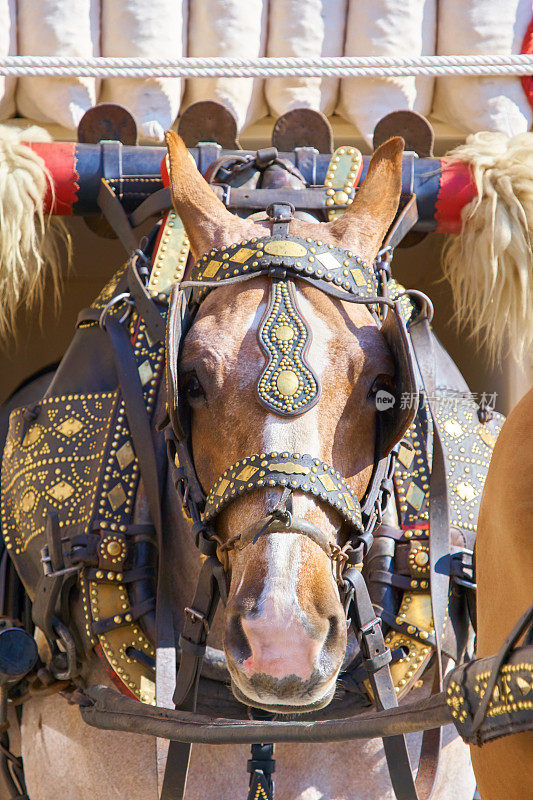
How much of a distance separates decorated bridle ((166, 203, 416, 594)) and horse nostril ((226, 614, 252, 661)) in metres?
0.13

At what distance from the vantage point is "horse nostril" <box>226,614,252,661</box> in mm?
1581

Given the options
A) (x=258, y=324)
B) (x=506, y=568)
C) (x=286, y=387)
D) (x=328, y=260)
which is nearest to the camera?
(x=506, y=568)

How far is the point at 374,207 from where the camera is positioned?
6.76ft

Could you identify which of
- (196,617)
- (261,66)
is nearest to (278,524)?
(196,617)

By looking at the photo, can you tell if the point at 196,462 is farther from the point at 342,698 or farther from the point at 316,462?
the point at 342,698

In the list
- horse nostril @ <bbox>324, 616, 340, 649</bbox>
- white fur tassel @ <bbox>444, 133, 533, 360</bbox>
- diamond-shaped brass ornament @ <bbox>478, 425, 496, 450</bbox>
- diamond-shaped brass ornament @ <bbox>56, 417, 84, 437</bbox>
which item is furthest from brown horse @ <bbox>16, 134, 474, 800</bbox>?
diamond-shaped brass ornament @ <bbox>478, 425, 496, 450</bbox>

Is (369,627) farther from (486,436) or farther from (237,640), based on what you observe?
(486,436)

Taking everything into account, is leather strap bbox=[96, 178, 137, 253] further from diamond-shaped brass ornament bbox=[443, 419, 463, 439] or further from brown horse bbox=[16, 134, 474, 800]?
diamond-shaped brass ornament bbox=[443, 419, 463, 439]

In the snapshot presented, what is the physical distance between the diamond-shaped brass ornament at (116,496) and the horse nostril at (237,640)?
0.63 meters

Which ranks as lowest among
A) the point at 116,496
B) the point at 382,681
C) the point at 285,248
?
the point at 382,681

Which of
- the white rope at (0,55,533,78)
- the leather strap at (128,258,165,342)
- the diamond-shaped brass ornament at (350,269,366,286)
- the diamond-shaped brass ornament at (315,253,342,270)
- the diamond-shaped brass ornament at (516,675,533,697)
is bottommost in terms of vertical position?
the diamond-shaped brass ornament at (516,675,533,697)

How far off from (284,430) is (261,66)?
1.20 metres

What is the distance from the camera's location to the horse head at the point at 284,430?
1565 millimetres

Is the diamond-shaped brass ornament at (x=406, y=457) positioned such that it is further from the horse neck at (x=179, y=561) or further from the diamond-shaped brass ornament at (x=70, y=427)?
the diamond-shaped brass ornament at (x=70, y=427)
